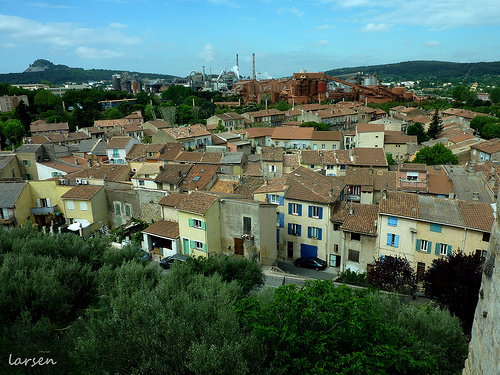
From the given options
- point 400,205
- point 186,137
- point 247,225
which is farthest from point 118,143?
point 400,205

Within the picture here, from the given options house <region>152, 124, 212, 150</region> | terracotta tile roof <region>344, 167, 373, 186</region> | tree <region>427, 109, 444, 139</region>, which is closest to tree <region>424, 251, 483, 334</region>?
terracotta tile roof <region>344, 167, 373, 186</region>

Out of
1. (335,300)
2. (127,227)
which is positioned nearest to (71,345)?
(335,300)

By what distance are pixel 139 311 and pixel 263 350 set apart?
149 inches

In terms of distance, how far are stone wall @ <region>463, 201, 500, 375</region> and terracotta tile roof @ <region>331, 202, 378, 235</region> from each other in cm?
1790

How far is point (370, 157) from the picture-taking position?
45.2 metres

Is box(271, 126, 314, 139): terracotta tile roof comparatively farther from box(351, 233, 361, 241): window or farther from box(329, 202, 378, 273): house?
box(351, 233, 361, 241): window

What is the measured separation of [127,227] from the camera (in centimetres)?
2955

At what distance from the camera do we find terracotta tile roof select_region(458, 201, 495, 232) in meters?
20.9

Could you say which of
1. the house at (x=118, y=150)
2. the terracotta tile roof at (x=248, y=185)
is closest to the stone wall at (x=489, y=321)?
the terracotta tile roof at (x=248, y=185)

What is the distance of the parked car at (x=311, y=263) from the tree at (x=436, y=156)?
2942 cm

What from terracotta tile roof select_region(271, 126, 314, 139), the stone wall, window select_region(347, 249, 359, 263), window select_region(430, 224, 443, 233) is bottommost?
window select_region(347, 249, 359, 263)

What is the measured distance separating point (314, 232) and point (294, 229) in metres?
1.64

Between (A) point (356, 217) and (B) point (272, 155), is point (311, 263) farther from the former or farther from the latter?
(B) point (272, 155)

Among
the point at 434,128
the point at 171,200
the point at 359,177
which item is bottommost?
the point at 359,177
